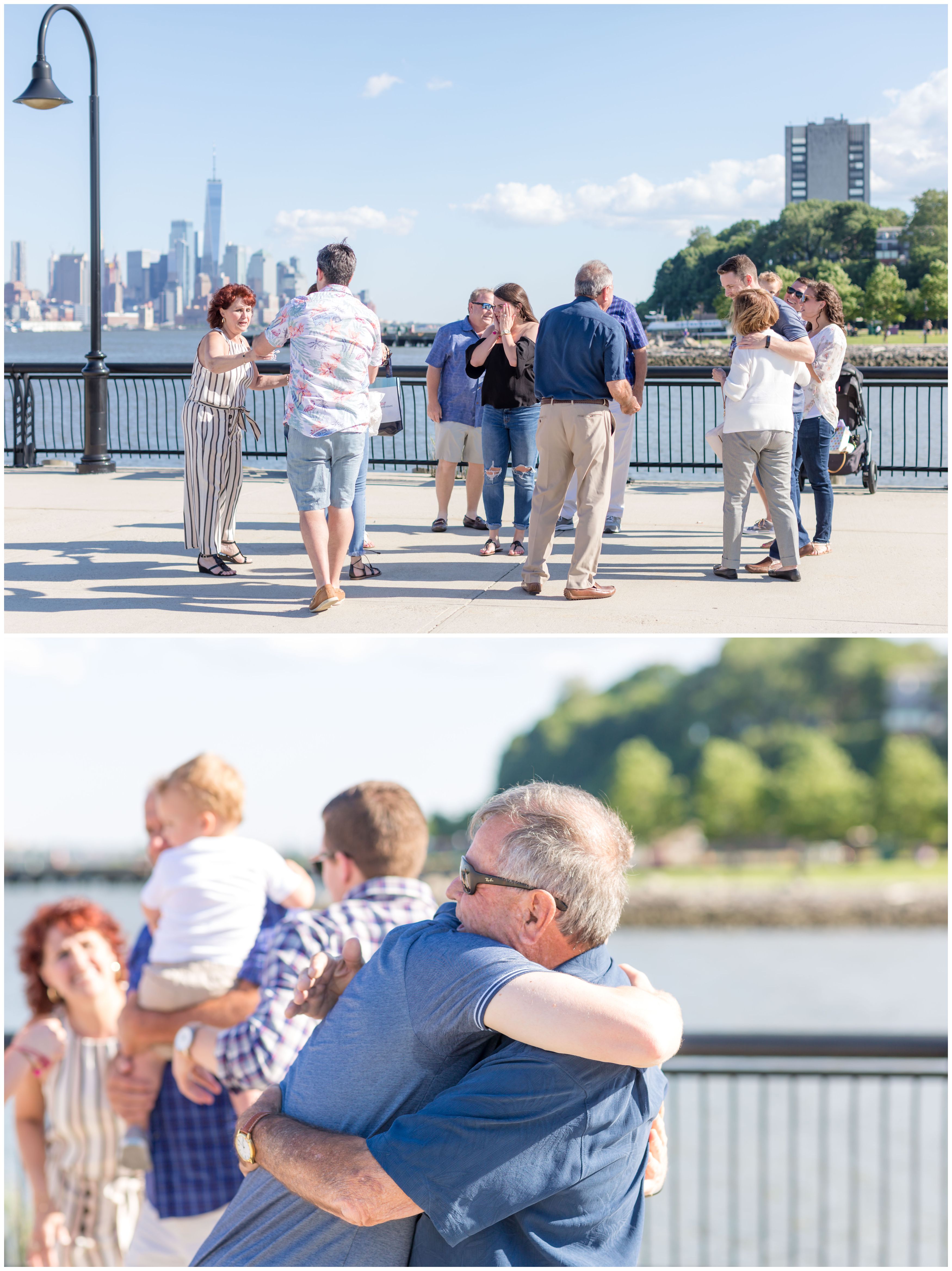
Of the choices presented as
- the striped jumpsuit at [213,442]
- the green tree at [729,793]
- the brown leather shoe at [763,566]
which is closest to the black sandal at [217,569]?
the striped jumpsuit at [213,442]

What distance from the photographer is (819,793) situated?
112188 millimetres

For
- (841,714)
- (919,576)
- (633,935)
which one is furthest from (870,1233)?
(841,714)

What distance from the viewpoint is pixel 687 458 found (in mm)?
32625

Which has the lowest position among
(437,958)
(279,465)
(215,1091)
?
(215,1091)

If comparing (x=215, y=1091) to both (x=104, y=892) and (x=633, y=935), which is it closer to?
(x=633, y=935)

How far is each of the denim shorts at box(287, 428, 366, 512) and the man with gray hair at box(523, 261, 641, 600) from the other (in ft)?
3.87

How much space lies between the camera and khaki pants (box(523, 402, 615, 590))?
24.5 feet

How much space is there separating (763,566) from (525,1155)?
684 centimetres

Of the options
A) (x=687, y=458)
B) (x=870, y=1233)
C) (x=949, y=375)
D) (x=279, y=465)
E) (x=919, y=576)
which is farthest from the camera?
(x=870, y=1233)

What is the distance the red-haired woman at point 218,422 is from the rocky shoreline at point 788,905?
98842mm

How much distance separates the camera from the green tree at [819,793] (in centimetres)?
11219

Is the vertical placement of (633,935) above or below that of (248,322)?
below

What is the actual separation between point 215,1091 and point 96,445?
11.7 meters

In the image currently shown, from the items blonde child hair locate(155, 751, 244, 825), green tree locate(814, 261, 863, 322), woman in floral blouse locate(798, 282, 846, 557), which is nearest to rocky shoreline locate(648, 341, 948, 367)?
green tree locate(814, 261, 863, 322)
